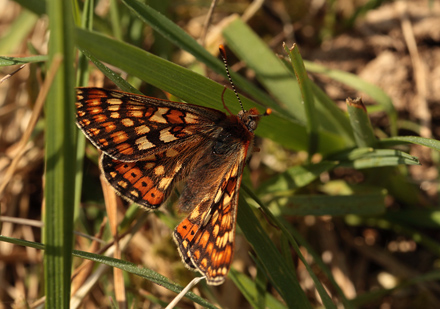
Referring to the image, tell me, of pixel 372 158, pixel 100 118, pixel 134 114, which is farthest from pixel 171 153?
pixel 372 158

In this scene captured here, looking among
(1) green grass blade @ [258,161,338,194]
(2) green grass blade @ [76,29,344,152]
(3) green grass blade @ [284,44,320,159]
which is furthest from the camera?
(1) green grass blade @ [258,161,338,194]

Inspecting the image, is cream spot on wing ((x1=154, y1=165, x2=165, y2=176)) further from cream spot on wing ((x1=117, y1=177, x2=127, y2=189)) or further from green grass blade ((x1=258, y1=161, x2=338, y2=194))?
green grass blade ((x1=258, y1=161, x2=338, y2=194))

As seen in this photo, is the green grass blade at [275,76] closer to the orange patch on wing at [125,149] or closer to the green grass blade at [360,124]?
the green grass blade at [360,124]

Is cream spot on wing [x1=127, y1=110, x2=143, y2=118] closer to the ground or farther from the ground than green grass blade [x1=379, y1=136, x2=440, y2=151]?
farther from the ground

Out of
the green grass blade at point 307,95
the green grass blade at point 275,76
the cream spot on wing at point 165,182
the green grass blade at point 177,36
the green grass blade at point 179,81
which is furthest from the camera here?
the green grass blade at point 275,76

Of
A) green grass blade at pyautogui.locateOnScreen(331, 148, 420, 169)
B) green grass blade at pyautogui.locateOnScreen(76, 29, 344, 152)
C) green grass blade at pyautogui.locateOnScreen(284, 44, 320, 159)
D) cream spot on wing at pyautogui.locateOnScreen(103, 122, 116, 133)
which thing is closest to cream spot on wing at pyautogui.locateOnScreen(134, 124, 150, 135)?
cream spot on wing at pyautogui.locateOnScreen(103, 122, 116, 133)

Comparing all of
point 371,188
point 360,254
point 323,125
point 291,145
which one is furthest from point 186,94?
point 360,254

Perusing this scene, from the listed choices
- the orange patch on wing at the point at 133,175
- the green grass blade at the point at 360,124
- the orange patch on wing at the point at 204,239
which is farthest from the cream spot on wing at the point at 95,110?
the green grass blade at the point at 360,124
